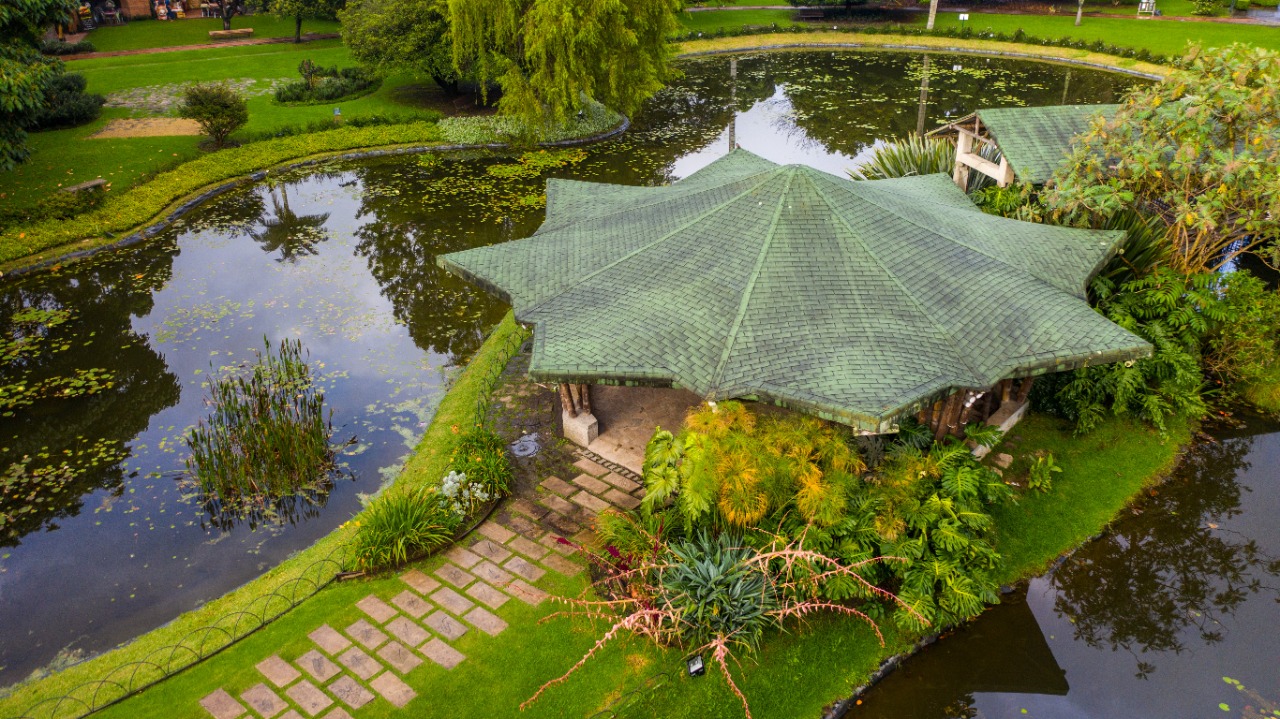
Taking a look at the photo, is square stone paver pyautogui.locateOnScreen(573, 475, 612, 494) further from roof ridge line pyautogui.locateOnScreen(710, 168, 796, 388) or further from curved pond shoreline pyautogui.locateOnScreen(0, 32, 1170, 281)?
curved pond shoreline pyautogui.locateOnScreen(0, 32, 1170, 281)

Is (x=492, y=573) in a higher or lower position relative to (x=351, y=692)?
higher

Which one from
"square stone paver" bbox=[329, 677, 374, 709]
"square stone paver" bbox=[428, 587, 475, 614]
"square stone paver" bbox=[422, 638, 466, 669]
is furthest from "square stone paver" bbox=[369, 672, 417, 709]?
"square stone paver" bbox=[428, 587, 475, 614]

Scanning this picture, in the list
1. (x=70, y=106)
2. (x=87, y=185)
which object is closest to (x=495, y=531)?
(x=87, y=185)

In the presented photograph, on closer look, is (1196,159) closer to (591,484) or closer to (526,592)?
(591,484)

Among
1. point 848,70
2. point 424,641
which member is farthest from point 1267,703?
point 848,70

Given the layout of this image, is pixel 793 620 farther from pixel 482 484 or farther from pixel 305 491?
pixel 305 491
